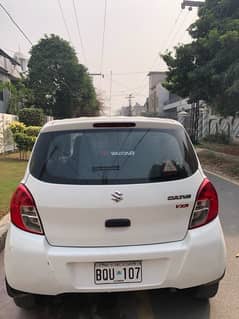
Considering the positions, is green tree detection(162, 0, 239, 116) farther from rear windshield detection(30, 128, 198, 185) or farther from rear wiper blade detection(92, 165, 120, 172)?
rear wiper blade detection(92, 165, 120, 172)

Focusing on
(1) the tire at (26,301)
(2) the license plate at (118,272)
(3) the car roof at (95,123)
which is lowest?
(1) the tire at (26,301)

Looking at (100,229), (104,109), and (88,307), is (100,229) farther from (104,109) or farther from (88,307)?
(104,109)

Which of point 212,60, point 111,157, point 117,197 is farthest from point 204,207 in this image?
point 212,60

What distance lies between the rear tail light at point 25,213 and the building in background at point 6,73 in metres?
25.3

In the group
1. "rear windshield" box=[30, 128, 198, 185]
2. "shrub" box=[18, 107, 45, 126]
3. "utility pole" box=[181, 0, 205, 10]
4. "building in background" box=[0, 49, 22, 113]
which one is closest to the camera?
"rear windshield" box=[30, 128, 198, 185]

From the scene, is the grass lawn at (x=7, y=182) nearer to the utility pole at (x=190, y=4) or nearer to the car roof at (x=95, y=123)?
the car roof at (x=95, y=123)

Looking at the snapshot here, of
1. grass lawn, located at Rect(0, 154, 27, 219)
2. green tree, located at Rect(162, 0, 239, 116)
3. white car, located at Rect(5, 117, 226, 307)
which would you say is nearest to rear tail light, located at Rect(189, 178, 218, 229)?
white car, located at Rect(5, 117, 226, 307)

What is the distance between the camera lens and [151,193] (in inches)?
114

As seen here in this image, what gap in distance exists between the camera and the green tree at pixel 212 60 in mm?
12203

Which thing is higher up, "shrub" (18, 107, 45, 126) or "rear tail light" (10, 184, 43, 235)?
"shrub" (18, 107, 45, 126)

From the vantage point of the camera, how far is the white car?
2848 mm

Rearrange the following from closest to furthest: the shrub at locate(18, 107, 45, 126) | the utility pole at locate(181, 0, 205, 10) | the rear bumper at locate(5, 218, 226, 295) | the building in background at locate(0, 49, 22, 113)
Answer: the rear bumper at locate(5, 218, 226, 295)
the utility pole at locate(181, 0, 205, 10)
the shrub at locate(18, 107, 45, 126)
the building in background at locate(0, 49, 22, 113)

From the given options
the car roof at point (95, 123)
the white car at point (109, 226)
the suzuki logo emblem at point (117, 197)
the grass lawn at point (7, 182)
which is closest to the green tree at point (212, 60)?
the grass lawn at point (7, 182)

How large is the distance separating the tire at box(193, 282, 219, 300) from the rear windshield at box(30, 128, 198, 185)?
102cm
